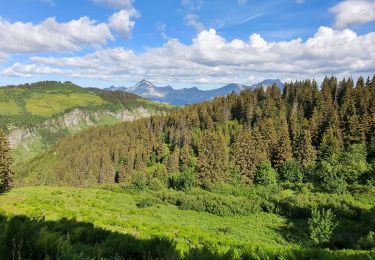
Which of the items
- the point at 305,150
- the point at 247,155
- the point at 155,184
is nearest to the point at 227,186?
the point at 247,155

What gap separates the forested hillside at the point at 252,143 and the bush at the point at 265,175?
1.51 feet

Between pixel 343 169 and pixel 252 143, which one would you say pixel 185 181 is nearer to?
pixel 252 143

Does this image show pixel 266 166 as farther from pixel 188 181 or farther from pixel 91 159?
pixel 91 159

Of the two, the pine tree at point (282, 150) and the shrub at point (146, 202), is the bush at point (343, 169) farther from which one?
the shrub at point (146, 202)

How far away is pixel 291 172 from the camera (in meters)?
99.7

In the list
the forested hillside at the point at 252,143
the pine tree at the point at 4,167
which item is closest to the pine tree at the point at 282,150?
the forested hillside at the point at 252,143

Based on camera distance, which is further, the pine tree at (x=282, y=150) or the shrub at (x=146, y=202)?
the pine tree at (x=282, y=150)

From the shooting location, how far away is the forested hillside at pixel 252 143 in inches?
3942

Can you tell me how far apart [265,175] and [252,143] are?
1544cm

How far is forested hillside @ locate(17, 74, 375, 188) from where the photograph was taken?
3942 inches

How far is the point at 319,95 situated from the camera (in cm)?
13312

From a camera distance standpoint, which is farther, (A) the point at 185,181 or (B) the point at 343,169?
(A) the point at 185,181

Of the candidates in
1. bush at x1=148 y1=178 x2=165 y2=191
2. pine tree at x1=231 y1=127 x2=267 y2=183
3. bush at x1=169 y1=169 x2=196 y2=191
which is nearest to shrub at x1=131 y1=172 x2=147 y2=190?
bush at x1=148 y1=178 x2=165 y2=191

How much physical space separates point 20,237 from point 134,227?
1622cm
